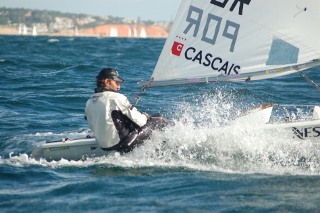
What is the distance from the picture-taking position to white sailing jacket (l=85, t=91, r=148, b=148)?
3955mm

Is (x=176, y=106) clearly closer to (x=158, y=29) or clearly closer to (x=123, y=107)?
(x=123, y=107)

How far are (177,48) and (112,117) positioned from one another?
1105 mm

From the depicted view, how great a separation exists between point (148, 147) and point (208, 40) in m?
1.33

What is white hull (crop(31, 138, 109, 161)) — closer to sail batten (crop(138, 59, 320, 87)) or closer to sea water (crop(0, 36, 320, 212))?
sea water (crop(0, 36, 320, 212))

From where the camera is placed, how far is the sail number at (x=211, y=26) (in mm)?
4336

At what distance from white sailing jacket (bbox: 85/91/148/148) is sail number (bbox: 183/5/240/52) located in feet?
3.66

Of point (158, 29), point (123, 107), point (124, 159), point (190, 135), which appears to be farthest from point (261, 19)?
point (158, 29)

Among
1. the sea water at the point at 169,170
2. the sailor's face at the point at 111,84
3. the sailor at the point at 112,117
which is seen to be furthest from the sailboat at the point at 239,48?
the sailor's face at the point at 111,84

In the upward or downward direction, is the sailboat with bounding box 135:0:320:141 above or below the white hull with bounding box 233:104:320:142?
above

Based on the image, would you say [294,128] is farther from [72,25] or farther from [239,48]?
[72,25]

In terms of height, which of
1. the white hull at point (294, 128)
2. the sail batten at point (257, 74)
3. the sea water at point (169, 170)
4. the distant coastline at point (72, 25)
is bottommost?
the sea water at point (169, 170)

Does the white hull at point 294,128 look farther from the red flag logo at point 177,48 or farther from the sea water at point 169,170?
the red flag logo at point 177,48

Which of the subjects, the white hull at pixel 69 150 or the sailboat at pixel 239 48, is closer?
the sailboat at pixel 239 48

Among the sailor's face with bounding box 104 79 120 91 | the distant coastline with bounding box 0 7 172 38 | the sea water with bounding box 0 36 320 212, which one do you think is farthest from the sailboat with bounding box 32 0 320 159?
the distant coastline with bounding box 0 7 172 38
